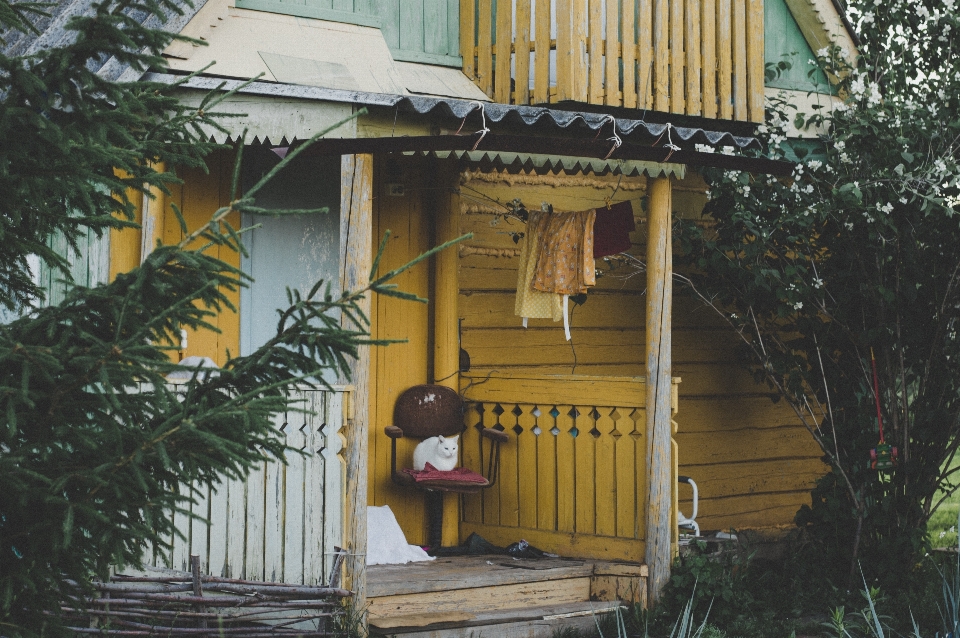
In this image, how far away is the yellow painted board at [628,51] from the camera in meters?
7.54

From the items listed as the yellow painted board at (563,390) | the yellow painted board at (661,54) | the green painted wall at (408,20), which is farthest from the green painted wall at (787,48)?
the yellow painted board at (563,390)

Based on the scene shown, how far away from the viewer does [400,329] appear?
8008 millimetres

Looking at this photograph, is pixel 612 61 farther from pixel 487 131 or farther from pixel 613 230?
pixel 487 131

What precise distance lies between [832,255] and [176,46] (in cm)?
504

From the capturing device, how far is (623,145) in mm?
6590

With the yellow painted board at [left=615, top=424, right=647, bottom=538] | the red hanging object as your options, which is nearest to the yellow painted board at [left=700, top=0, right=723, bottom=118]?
the red hanging object

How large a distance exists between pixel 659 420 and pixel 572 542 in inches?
43.2

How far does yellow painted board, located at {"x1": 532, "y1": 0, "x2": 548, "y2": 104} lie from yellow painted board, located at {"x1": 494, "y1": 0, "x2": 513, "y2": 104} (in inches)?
9.8

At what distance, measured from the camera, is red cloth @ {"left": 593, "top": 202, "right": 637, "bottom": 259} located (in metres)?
7.44

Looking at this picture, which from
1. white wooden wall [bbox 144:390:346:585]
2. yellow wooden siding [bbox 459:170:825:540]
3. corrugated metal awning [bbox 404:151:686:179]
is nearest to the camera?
white wooden wall [bbox 144:390:346:585]

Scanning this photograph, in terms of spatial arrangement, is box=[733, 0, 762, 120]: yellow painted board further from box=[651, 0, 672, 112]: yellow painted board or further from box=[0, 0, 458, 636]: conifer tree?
box=[0, 0, 458, 636]: conifer tree

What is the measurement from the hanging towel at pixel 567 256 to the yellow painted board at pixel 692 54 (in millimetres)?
1219

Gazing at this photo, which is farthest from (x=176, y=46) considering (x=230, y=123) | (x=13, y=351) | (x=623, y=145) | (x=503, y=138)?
(x=13, y=351)

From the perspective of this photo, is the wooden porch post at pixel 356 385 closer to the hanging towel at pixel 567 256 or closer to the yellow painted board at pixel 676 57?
the hanging towel at pixel 567 256
